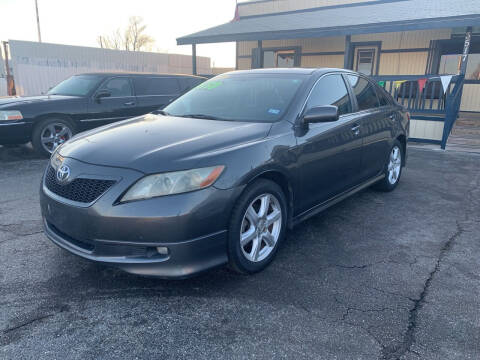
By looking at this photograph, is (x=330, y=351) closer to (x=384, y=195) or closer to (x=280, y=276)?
(x=280, y=276)

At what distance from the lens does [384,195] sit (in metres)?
5.26

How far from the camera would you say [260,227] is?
9.87 feet

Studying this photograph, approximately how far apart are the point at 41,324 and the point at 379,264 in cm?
259

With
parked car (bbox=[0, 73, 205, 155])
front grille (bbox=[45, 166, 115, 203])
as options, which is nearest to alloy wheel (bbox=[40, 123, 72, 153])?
parked car (bbox=[0, 73, 205, 155])

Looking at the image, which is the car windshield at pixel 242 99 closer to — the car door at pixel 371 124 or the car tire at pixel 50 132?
the car door at pixel 371 124

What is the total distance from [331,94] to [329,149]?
66 cm

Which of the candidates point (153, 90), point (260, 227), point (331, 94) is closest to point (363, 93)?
point (331, 94)

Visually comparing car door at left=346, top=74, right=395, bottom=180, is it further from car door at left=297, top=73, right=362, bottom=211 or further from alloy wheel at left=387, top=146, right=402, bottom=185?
alloy wheel at left=387, top=146, right=402, bottom=185

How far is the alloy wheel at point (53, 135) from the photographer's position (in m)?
7.18

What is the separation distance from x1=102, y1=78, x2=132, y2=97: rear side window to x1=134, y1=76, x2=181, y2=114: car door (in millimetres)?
178

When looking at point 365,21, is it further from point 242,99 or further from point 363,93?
point 242,99

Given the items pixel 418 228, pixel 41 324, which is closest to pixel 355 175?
pixel 418 228

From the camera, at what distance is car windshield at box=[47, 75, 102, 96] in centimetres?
773

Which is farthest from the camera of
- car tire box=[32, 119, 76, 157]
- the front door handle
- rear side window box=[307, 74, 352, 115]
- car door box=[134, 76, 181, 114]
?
car door box=[134, 76, 181, 114]
